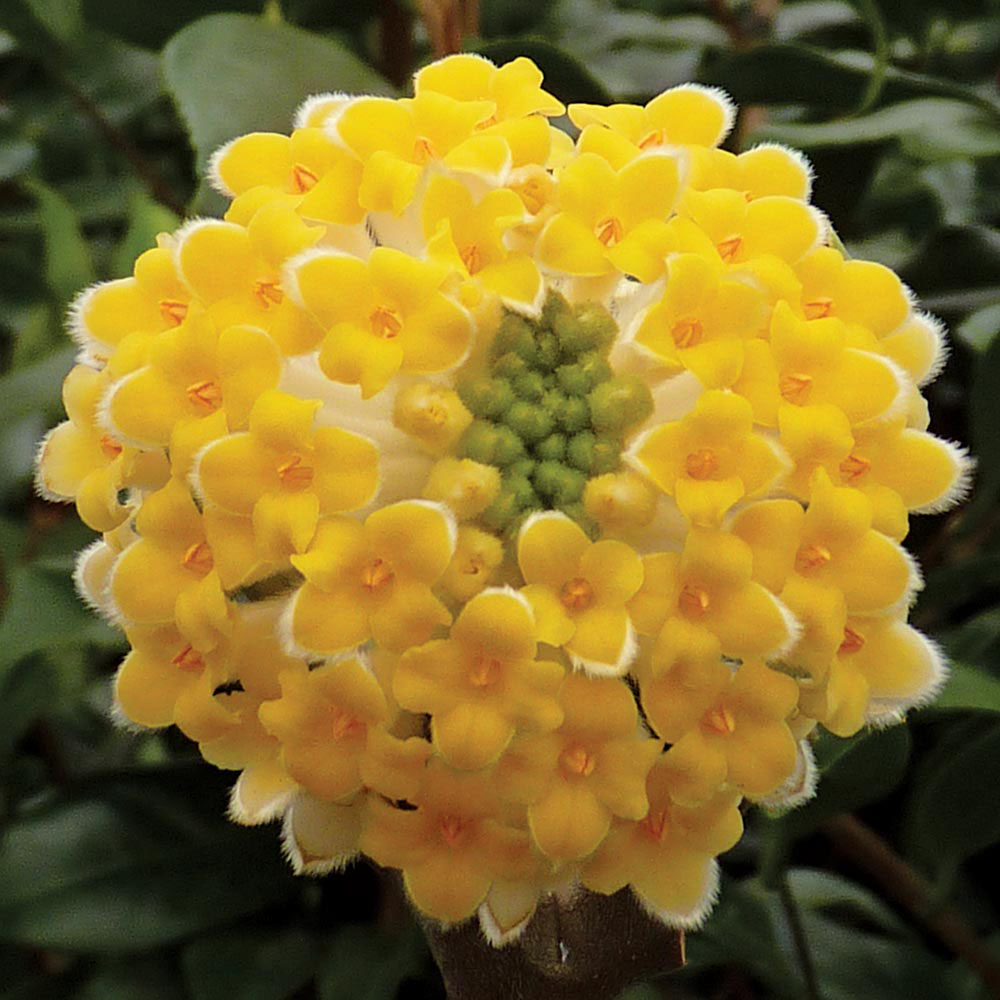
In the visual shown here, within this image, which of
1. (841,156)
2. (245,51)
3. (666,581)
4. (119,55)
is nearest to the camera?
(666,581)

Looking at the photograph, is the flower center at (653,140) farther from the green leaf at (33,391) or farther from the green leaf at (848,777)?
the green leaf at (33,391)

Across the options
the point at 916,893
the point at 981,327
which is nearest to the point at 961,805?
the point at 916,893

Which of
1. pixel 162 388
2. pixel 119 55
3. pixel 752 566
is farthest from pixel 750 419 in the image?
pixel 119 55

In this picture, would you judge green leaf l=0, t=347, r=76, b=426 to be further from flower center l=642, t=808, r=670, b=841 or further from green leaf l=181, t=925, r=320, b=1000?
flower center l=642, t=808, r=670, b=841

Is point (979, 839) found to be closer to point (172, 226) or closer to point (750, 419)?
point (750, 419)

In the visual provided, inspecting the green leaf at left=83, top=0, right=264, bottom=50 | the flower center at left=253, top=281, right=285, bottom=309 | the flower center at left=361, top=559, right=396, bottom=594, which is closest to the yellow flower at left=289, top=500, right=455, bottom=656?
the flower center at left=361, top=559, right=396, bottom=594
